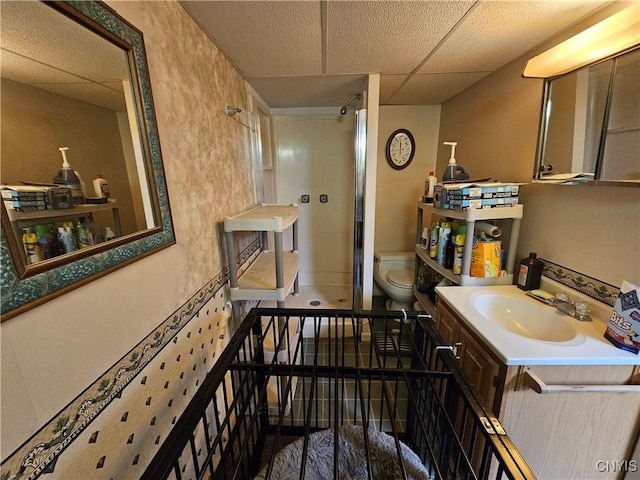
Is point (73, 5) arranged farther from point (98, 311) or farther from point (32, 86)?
point (98, 311)

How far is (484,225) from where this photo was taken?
4.89 ft

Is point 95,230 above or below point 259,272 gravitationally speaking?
above

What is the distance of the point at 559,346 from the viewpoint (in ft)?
2.99

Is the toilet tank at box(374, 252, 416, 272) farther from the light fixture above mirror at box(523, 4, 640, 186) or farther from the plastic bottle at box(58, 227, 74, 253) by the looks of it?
the plastic bottle at box(58, 227, 74, 253)

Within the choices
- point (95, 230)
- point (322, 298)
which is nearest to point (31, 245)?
point (95, 230)

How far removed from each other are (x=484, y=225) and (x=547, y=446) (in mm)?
1018

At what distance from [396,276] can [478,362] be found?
1.46 metres

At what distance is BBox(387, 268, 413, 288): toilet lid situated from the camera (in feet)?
7.67

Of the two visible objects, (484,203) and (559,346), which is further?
(484,203)

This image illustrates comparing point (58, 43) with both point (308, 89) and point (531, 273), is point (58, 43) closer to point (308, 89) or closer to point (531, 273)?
point (308, 89)

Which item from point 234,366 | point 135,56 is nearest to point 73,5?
point 135,56

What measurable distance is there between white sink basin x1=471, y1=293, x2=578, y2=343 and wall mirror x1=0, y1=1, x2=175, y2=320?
1418 mm

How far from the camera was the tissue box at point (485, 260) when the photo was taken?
142 centimetres

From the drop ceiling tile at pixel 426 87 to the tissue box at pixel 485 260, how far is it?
1.18 m
